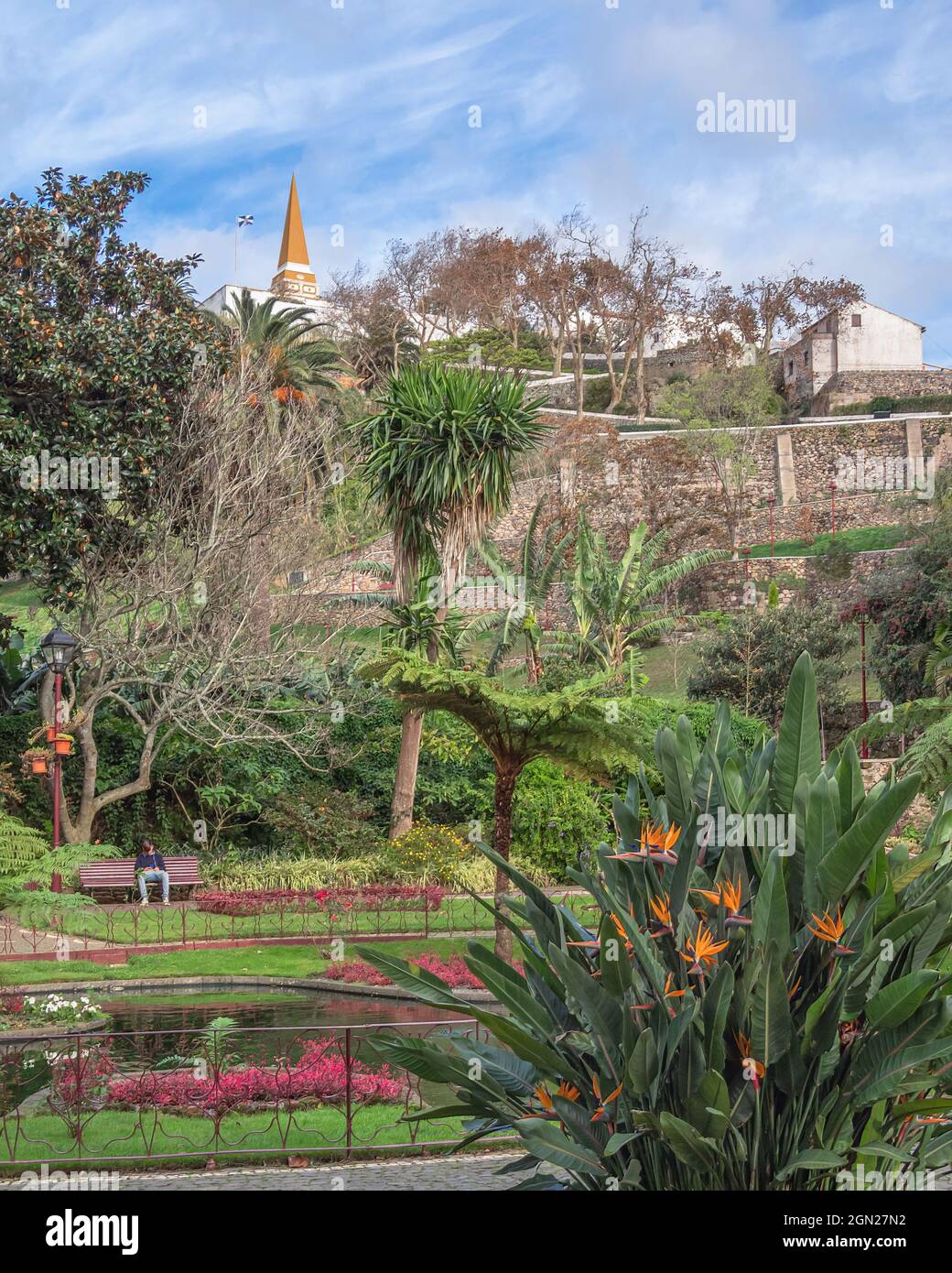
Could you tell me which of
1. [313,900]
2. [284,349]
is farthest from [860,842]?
[284,349]

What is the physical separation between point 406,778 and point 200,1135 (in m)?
12.9

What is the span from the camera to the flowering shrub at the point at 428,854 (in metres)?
19.8

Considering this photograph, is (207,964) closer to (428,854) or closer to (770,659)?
(428,854)

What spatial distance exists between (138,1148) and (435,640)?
11.5 meters

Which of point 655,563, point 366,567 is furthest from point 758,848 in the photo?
point 655,563

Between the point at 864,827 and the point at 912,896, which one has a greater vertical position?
Answer: the point at 864,827

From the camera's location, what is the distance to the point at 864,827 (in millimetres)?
3977

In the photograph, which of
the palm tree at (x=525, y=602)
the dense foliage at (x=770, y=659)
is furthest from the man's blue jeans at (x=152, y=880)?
the dense foliage at (x=770, y=659)

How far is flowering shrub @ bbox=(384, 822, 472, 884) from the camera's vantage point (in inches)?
781

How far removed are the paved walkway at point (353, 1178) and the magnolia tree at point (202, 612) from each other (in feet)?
40.8

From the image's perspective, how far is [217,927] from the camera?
57.0 ft

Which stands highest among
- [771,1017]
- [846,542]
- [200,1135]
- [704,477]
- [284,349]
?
[284,349]

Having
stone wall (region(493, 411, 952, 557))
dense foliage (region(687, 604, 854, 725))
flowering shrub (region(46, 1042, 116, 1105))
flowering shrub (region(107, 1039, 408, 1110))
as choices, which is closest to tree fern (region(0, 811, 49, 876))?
flowering shrub (region(46, 1042, 116, 1105))

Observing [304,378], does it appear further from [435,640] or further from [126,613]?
[435,640]
